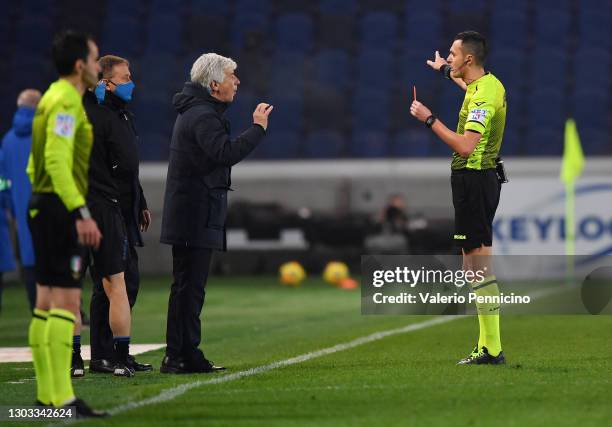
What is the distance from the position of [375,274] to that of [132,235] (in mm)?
6037

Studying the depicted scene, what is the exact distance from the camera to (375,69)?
22656mm

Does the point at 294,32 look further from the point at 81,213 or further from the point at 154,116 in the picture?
the point at 81,213

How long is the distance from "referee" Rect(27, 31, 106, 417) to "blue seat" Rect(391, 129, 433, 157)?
52.7ft

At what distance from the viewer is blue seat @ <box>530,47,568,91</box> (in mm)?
22297

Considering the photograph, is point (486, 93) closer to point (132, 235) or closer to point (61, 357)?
point (132, 235)

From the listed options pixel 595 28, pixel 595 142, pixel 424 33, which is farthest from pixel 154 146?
pixel 595 28

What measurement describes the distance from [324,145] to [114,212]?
14.7 meters

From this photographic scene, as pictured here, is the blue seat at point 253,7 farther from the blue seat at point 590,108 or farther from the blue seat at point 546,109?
the blue seat at point 590,108

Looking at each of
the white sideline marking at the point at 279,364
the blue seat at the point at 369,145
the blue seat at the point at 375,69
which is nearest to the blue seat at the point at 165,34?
the blue seat at the point at 375,69

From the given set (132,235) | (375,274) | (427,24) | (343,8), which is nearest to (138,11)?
(343,8)

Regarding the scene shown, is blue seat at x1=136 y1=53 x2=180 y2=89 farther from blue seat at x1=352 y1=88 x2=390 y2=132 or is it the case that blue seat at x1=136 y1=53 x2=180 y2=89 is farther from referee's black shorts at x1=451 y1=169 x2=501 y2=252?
referee's black shorts at x1=451 y1=169 x2=501 y2=252

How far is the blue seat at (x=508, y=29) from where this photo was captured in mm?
22734

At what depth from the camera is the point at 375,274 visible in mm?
13555

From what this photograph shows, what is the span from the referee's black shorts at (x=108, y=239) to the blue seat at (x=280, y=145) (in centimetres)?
1441
